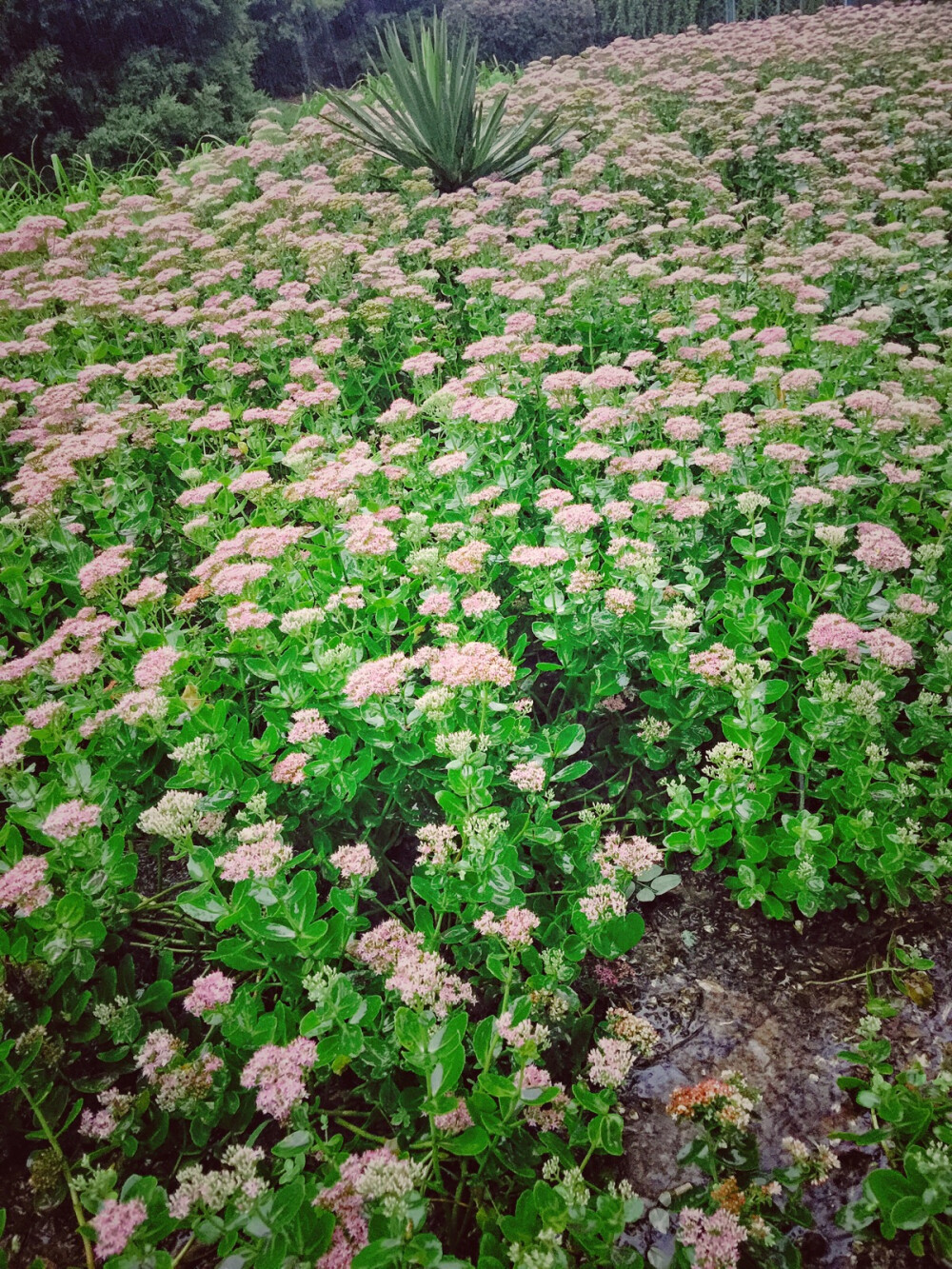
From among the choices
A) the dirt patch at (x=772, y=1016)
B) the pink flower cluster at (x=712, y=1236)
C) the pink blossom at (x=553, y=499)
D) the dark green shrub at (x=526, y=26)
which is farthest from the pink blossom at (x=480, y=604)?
the dark green shrub at (x=526, y=26)

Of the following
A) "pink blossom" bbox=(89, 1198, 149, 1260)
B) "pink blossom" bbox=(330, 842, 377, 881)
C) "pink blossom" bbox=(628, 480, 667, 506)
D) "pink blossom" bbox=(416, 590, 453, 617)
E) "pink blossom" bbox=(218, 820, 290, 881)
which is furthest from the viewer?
"pink blossom" bbox=(628, 480, 667, 506)

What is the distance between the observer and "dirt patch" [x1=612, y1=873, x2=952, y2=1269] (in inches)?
70.6

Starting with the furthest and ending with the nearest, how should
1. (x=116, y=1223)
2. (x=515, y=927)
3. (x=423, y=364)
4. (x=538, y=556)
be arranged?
(x=423, y=364), (x=538, y=556), (x=515, y=927), (x=116, y=1223)

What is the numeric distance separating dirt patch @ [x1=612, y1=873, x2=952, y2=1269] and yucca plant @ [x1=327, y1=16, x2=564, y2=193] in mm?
6847

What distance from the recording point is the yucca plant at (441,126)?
672 cm

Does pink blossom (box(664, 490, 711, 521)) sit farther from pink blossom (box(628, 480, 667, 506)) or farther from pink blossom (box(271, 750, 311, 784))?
pink blossom (box(271, 750, 311, 784))

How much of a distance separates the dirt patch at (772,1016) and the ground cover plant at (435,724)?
0.11 metres

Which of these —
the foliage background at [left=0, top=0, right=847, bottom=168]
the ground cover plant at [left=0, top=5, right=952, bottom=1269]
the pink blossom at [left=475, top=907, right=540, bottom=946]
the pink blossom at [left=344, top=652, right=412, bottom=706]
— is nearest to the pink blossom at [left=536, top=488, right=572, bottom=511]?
the ground cover plant at [left=0, top=5, right=952, bottom=1269]

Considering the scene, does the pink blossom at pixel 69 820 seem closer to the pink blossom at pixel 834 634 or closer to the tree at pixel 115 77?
the pink blossom at pixel 834 634

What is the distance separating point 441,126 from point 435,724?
6.64 metres

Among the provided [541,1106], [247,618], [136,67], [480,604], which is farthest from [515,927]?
[136,67]

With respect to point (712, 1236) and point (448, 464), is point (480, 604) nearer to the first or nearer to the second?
point (448, 464)

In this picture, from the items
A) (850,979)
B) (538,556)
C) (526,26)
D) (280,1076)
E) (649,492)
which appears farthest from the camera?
(526,26)

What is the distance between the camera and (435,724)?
2297 mm
